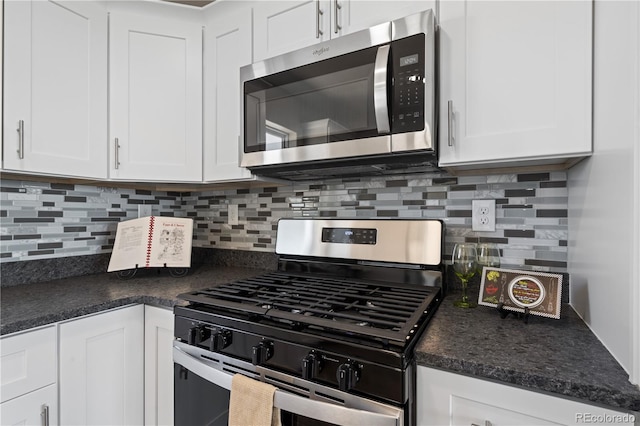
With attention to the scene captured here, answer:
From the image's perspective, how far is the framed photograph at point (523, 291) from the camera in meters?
0.98

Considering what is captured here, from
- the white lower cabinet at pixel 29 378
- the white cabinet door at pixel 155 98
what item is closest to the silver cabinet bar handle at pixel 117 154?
the white cabinet door at pixel 155 98

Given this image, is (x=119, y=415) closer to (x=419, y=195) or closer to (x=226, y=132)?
(x=226, y=132)

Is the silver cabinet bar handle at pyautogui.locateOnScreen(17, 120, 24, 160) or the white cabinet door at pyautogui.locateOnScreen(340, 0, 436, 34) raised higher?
the white cabinet door at pyautogui.locateOnScreen(340, 0, 436, 34)

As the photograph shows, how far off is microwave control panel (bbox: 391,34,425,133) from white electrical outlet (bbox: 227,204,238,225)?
3.91 ft

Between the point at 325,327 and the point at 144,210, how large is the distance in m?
1.64

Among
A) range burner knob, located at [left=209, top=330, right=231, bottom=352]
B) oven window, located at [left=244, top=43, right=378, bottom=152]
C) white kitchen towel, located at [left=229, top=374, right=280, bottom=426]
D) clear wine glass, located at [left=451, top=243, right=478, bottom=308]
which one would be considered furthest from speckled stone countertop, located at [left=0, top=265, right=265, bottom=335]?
clear wine glass, located at [left=451, top=243, right=478, bottom=308]

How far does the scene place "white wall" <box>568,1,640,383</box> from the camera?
0.67 meters

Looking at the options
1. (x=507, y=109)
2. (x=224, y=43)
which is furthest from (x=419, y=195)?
(x=224, y=43)

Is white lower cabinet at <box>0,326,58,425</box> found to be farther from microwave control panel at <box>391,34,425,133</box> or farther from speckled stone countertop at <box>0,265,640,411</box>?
microwave control panel at <box>391,34,425,133</box>

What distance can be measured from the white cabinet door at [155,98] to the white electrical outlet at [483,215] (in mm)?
1318

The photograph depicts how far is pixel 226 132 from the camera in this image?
63.7 inches

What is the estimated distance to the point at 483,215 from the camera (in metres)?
1.34

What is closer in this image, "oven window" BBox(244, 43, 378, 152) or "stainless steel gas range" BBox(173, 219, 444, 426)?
"stainless steel gas range" BBox(173, 219, 444, 426)

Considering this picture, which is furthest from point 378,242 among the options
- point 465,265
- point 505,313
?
point 505,313
